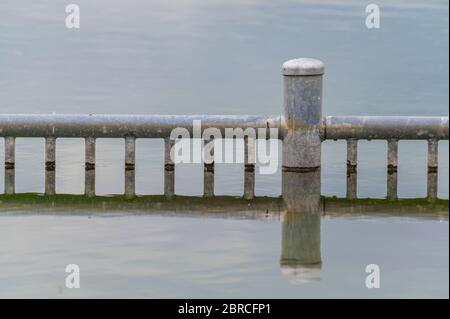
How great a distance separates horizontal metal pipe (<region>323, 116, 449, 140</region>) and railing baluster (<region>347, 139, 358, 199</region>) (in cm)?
16

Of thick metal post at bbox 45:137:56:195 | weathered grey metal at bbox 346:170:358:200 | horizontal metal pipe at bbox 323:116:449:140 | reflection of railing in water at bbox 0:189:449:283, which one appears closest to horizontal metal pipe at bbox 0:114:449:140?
horizontal metal pipe at bbox 323:116:449:140

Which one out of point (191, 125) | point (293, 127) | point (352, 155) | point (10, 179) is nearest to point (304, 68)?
point (293, 127)

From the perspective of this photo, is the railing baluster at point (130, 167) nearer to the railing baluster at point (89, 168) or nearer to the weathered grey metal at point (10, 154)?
the railing baluster at point (89, 168)

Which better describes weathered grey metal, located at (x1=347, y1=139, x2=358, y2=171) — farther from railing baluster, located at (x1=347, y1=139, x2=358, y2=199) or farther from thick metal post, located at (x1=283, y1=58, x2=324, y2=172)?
thick metal post, located at (x1=283, y1=58, x2=324, y2=172)

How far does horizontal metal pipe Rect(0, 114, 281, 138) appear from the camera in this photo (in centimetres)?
1939

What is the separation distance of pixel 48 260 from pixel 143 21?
97.3 ft

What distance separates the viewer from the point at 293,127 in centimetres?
1947

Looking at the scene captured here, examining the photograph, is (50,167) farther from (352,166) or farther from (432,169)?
(432,169)

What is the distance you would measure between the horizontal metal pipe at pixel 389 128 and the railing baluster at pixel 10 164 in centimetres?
352

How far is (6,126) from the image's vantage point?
19.6 metres

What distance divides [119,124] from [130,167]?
22.2 inches

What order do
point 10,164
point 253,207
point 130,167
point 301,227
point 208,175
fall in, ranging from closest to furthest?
point 301,227 → point 253,207 → point 208,175 → point 130,167 → point 10,164

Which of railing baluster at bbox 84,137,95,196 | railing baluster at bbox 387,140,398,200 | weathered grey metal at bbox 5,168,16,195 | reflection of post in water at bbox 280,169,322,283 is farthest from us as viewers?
weathered grey metal at bbox 5,168,16,195

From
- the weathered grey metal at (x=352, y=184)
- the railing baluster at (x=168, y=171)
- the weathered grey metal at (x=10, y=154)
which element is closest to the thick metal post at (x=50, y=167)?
the weathered grey metal at (x=10, y=154)
